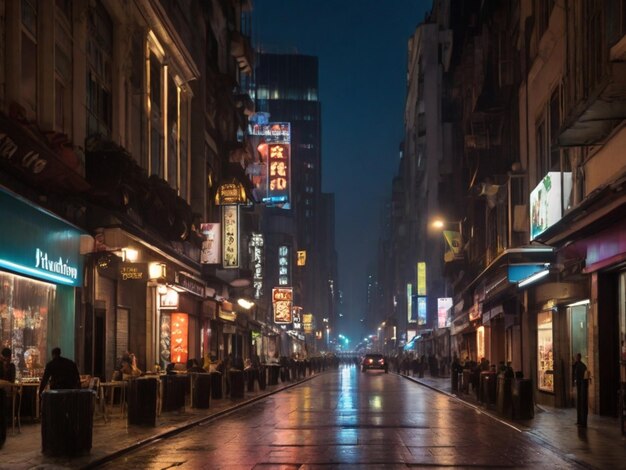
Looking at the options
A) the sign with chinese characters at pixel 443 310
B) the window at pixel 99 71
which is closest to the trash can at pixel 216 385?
the window at pixel 99 71

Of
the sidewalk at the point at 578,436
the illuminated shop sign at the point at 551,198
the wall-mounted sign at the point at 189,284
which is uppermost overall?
the illuminated shop sign at the point at 551,198

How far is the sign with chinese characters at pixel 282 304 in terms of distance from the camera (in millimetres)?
92938

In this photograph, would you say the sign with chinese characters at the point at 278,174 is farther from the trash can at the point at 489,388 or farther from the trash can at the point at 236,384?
the trash can at the point at 489,388

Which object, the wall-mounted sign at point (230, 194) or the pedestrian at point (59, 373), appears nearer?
the pedestrian at point (59, 373)

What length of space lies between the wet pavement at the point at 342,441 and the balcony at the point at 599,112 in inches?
254

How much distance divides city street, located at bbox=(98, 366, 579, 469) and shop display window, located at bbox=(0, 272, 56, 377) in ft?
14.3

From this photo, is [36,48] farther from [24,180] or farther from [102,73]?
[102,73]

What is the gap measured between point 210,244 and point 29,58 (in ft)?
79.0

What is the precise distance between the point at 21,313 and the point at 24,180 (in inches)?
131

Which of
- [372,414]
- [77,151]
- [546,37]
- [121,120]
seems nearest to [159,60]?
[121,120]

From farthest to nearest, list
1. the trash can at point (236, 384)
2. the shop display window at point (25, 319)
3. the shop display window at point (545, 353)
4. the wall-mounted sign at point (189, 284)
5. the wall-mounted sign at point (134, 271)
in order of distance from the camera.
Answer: the wall-mounted sign at point (189, 284)
the trash can at point (236, 384)
the shop display window at point (545, 353)
the wall-mounted sign at point (134, 271)
the shop display window at point (25, 319)

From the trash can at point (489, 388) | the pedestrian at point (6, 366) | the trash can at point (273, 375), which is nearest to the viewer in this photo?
the pedestrian at point (6, 366)

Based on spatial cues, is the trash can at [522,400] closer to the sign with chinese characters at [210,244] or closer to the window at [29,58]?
the window at [29,58]

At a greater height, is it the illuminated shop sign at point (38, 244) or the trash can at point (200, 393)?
the illuminated shop sign at point (38, 244)
